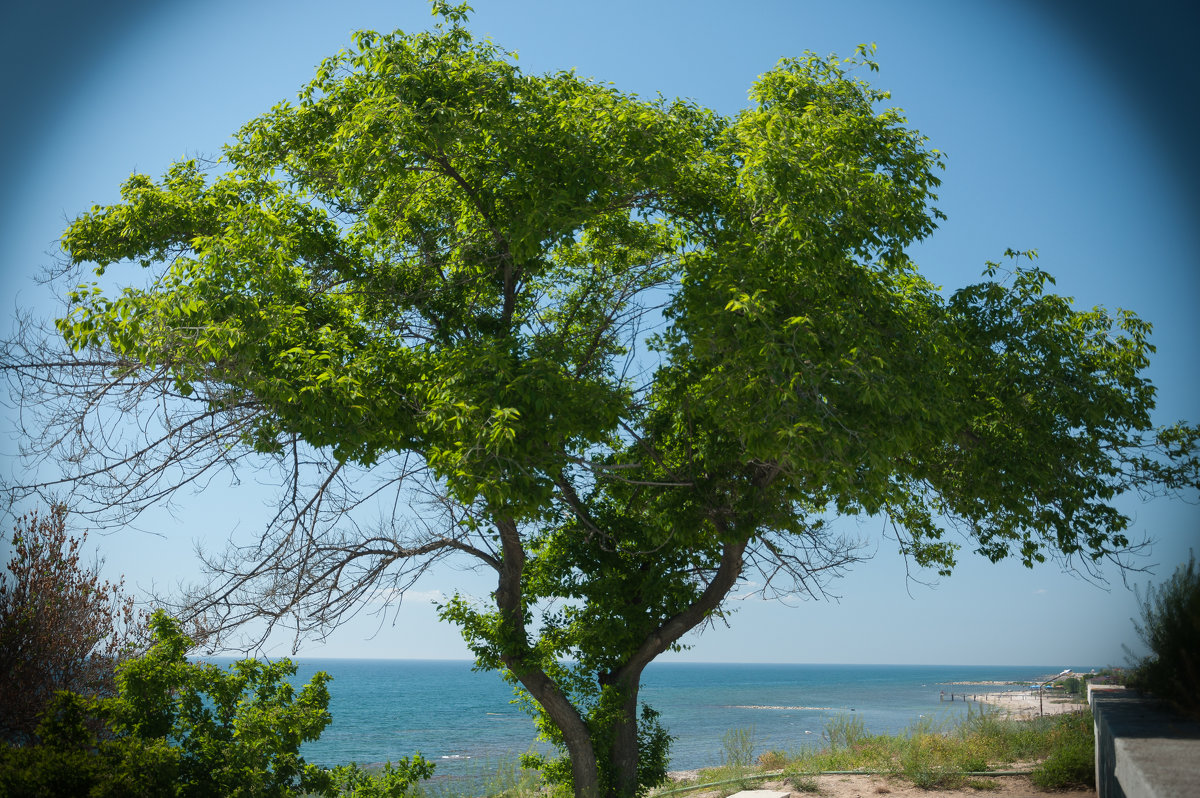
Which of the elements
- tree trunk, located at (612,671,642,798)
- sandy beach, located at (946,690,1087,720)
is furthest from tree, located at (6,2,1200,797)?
sandy beach, located at (946,690,1087,720)

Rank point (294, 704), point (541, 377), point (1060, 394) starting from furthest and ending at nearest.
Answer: point (1060, 394)
point (294, 704)
point (541, 377)

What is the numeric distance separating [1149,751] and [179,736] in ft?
26.2

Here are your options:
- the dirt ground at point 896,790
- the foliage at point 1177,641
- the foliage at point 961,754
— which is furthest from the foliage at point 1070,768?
the foliage at point 1177,641

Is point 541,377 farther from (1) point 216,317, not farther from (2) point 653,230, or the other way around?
(2) point 653,230

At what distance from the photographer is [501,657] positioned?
11.0 metres

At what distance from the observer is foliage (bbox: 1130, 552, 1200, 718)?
6.23m

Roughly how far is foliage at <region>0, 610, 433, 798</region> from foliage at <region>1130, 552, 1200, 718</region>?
301 inches

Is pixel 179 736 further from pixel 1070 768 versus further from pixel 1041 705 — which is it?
pixel 1041 705

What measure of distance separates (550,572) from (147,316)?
6364mm

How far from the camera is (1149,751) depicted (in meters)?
4.87

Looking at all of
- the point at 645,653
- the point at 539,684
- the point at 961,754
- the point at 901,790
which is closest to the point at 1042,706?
the point at 961,754

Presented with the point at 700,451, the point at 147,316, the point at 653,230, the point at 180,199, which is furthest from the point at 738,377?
the point at 180,199

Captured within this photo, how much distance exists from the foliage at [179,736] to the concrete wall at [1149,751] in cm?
693

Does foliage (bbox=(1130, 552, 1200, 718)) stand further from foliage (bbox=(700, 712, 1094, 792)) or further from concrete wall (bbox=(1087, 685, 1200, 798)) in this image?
foliage (bbox=(700, 712, 1094, 792))
